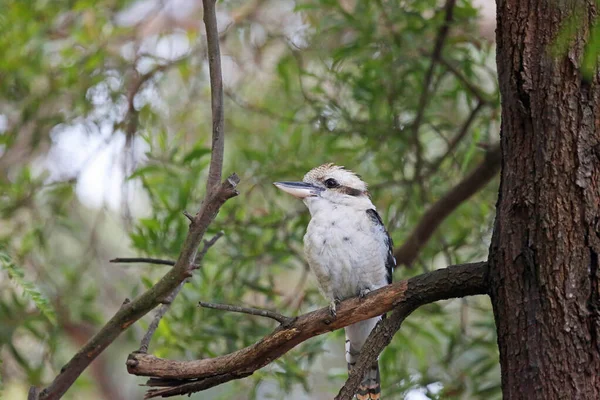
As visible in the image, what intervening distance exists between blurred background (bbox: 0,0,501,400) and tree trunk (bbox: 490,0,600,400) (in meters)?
1.21

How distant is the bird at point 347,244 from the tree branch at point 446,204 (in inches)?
13.3

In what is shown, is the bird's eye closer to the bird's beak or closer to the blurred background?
the bird's beak

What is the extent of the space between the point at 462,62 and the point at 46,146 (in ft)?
6.69

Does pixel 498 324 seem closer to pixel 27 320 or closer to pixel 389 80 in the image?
pixel 389 80

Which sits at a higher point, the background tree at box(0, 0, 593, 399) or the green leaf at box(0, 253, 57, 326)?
the background tree at box(0, 0, 593, 399)

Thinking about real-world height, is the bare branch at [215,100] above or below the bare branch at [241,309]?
above

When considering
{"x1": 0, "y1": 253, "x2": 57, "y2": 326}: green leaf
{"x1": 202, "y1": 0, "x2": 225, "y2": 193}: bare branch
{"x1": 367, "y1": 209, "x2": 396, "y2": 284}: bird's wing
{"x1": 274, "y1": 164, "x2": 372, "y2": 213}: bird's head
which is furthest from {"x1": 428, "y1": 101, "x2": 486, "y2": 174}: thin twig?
{"x1": 0, "y1": 253, "x2": 57, "y2": 326}: green leaf

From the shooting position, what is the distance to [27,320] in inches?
121

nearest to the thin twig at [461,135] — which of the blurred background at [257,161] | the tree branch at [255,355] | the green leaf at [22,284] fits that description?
the blurred background at [257,161]

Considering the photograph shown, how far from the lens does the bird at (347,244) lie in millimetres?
2461

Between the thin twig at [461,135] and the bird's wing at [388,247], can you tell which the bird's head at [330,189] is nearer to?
the bird's wing at [388,247]

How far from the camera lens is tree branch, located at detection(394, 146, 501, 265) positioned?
9.29 ft

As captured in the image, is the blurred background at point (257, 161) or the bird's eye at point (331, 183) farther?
the blurred background at point (257, 161)

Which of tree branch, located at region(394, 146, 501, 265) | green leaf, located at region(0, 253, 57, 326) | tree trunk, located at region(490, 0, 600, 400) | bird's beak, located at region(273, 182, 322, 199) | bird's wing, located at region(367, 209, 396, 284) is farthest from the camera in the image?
tree branch, located at region(394, 146, 501, 265)
